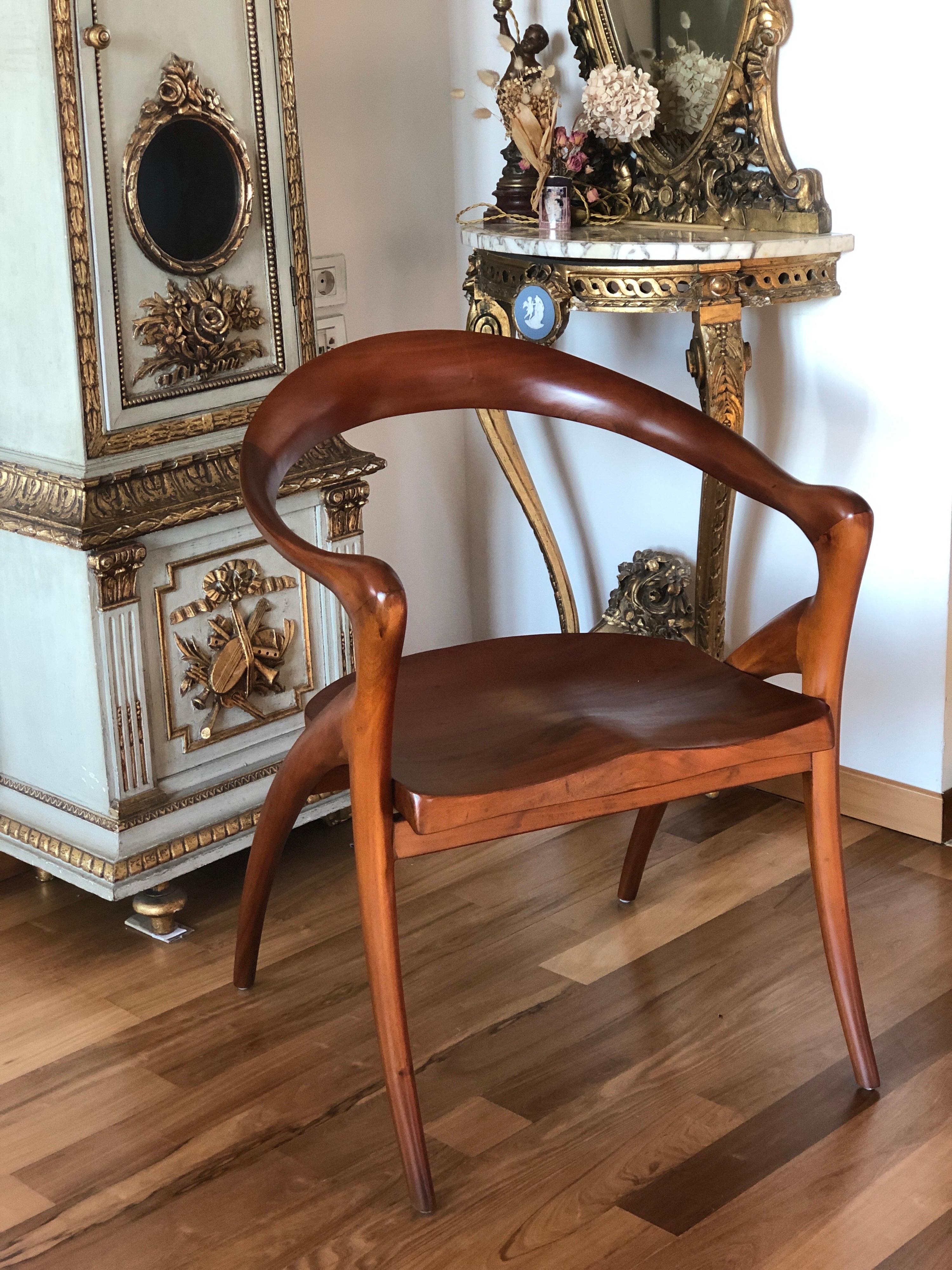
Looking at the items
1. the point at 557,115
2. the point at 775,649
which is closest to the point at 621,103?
the point at 557,115

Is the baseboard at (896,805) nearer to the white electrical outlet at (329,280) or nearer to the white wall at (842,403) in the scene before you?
the white wall at (842,403)

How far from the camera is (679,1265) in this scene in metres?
1.39

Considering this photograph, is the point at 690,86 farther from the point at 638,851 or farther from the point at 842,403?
the point at 638,851

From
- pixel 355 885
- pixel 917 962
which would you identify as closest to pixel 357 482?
pixel 355 885

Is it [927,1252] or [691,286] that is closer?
[927,1252]

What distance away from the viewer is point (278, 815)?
5.61 ft

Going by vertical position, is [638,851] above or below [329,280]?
below

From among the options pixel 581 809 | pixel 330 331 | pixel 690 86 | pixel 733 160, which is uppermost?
pixel 690 86

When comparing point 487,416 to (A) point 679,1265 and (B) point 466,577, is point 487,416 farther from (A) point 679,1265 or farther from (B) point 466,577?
(A) point 679,1265

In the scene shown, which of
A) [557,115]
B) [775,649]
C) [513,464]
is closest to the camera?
[775,649]

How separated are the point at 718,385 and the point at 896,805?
71cm

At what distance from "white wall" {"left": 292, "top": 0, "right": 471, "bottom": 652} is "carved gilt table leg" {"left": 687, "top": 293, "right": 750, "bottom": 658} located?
0.66m

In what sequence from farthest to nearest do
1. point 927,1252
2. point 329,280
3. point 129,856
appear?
point 329,280 < point 129,856 < point 927,1252

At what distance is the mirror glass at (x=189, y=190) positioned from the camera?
1.89 metres
